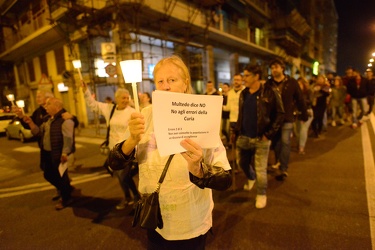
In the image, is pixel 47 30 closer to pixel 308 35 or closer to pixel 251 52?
pixel 251 52

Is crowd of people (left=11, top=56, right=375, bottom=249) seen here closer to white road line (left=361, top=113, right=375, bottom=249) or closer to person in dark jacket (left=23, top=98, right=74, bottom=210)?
person in dark jacket (left=23, top=98, right=74, bottom=210)

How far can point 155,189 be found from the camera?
1502 millimetres

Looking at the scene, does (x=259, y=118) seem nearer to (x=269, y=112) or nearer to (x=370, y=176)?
(x=269, y=112)

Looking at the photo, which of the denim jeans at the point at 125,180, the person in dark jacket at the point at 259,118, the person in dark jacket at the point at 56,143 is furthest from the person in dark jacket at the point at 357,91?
the person in dark jacket at the point at 56,143

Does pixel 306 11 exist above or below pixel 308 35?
above

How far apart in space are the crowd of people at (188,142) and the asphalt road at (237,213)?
0.32 m

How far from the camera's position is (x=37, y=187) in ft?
16.4

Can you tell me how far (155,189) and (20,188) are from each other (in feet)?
15.4

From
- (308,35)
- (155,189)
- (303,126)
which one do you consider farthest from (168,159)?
(308,35)

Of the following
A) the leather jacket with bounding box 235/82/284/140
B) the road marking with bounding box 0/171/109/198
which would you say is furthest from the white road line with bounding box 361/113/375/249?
the road marking with bounding box 0/171/109/198

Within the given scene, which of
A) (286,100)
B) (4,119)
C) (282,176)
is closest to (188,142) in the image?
(4,119)

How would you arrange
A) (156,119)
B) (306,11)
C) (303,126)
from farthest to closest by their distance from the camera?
(306,11) < (303,126) < (156,119)

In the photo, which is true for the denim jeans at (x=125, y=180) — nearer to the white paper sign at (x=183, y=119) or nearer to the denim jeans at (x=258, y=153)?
the denim jeans at (x=258, y=153)

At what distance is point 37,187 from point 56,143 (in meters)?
1.81
